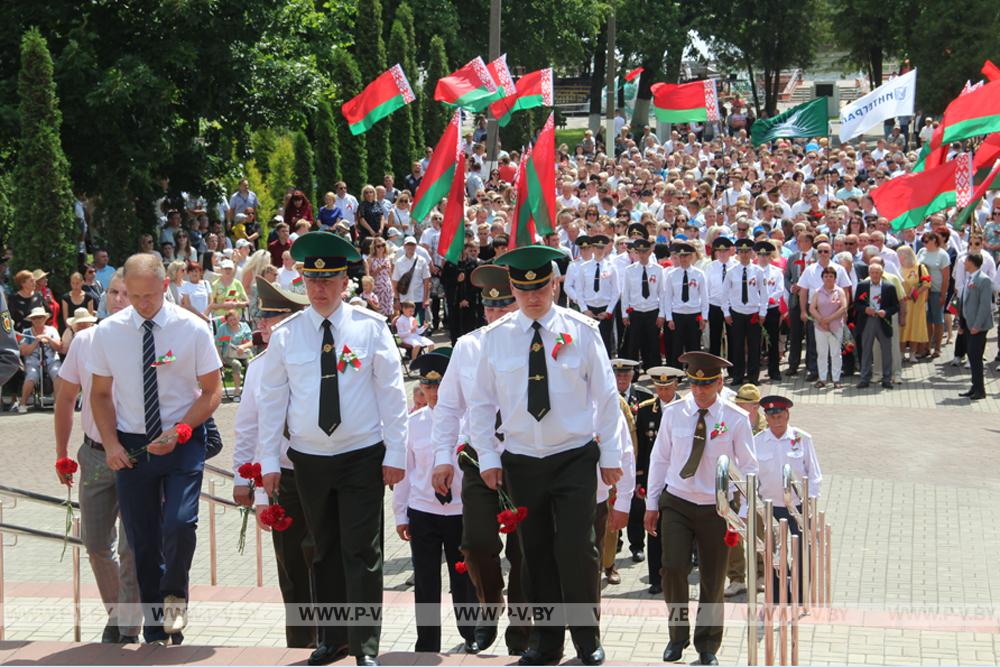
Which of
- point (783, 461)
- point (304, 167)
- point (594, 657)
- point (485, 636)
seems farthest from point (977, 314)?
point (304, 167)

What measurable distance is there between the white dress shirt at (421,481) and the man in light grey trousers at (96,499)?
1673 mm

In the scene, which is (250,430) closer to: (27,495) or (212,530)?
(27,495)

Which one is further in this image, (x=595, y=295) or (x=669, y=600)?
(x=595, y=295)

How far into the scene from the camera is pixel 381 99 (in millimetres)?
27281

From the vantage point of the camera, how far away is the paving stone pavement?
29.1 feet

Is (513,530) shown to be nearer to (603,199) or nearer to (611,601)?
(611,601)

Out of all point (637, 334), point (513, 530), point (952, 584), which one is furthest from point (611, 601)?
point (637, 334)

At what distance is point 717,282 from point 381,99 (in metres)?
9.72

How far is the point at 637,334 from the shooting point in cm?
2006

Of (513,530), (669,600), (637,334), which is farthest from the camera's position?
(637,334)

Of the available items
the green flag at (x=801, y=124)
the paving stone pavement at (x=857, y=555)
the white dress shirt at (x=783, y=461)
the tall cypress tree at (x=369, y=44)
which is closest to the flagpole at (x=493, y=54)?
the tall cypress tree at (x=369, y=44)

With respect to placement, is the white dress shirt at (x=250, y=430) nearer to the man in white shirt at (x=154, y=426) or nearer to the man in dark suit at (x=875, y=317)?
the man in white shirt at (x=154, y=426)

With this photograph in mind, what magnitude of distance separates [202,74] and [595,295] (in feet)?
28.4

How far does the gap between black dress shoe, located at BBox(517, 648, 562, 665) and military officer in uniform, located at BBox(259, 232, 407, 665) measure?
719mm
